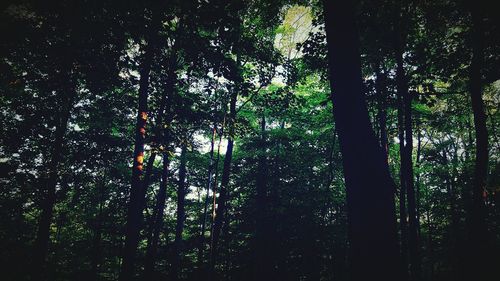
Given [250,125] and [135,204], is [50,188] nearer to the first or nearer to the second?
[135,204]

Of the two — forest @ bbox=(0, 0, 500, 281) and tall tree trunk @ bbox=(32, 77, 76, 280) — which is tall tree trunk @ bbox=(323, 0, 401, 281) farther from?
tall tree trunk @ bbox=(32, 77, 76, 280)

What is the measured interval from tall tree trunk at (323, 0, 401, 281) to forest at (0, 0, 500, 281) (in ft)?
0.05

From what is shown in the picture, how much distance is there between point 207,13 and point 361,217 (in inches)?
158

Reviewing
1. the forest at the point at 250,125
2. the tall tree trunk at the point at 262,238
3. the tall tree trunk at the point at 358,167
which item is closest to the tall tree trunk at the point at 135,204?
the forest at the point at 250,125

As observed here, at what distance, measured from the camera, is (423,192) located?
27250 mm

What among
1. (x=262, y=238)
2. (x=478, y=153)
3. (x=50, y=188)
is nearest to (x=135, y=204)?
(x=50, y=188)

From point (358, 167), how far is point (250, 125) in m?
12.7

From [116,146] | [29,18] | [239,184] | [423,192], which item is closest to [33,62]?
[29,18]

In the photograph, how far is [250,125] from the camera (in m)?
15.2

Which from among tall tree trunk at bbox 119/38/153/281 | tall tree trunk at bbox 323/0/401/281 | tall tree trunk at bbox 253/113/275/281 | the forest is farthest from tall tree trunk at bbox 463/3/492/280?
tall tree trunk at bbox 119/38/153/281

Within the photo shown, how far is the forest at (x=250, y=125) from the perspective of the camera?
10.4 feet

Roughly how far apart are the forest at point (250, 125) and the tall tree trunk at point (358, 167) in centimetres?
1

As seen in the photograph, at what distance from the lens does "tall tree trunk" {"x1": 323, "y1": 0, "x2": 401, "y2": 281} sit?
2.31 metres

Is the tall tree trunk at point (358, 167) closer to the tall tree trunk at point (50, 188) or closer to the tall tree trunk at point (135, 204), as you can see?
the tall tree trunk at point (135, 204)
